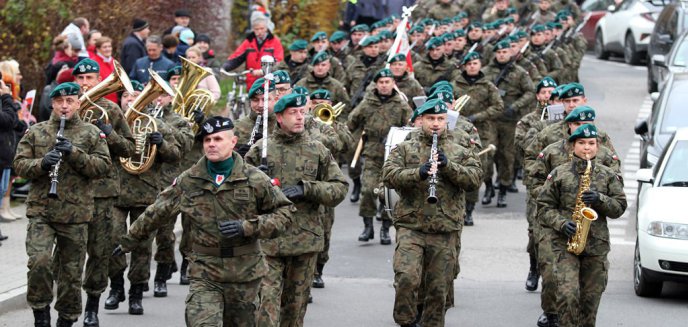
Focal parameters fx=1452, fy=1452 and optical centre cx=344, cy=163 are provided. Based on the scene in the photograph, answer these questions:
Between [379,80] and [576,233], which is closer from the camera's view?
[576,233]

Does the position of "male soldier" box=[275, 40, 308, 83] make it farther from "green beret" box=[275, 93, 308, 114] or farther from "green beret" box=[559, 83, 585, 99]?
Answer: "green beret" box=[275, 93, 308, 114]

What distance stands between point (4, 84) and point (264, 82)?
4547 millimetres

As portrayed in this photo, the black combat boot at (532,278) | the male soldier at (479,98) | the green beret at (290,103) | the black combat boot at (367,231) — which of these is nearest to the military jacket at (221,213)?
the green beret at (290,103)

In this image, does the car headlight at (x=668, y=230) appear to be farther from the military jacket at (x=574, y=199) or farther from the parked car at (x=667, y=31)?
the parked car at (x=667, y=31)

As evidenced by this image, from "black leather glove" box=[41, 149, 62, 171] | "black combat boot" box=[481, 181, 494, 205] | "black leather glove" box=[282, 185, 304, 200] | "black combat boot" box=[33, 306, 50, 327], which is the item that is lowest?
"black combat boot" box=[481, 181, 494, 205]

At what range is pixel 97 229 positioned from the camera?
1202 cm

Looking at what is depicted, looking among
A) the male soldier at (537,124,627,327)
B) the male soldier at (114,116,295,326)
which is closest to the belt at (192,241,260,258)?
the male soldier at (114,116,295,326)

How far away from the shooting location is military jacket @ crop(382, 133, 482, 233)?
37.1 feet

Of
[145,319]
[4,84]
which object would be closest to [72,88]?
[145,319]

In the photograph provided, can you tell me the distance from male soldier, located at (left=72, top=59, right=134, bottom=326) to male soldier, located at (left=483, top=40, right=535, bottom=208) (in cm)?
792

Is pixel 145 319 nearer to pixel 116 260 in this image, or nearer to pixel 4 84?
pixel 116 260

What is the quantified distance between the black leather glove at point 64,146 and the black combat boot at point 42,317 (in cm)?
130

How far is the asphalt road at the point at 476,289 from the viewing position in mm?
12789

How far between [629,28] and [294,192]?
22.8 metres
